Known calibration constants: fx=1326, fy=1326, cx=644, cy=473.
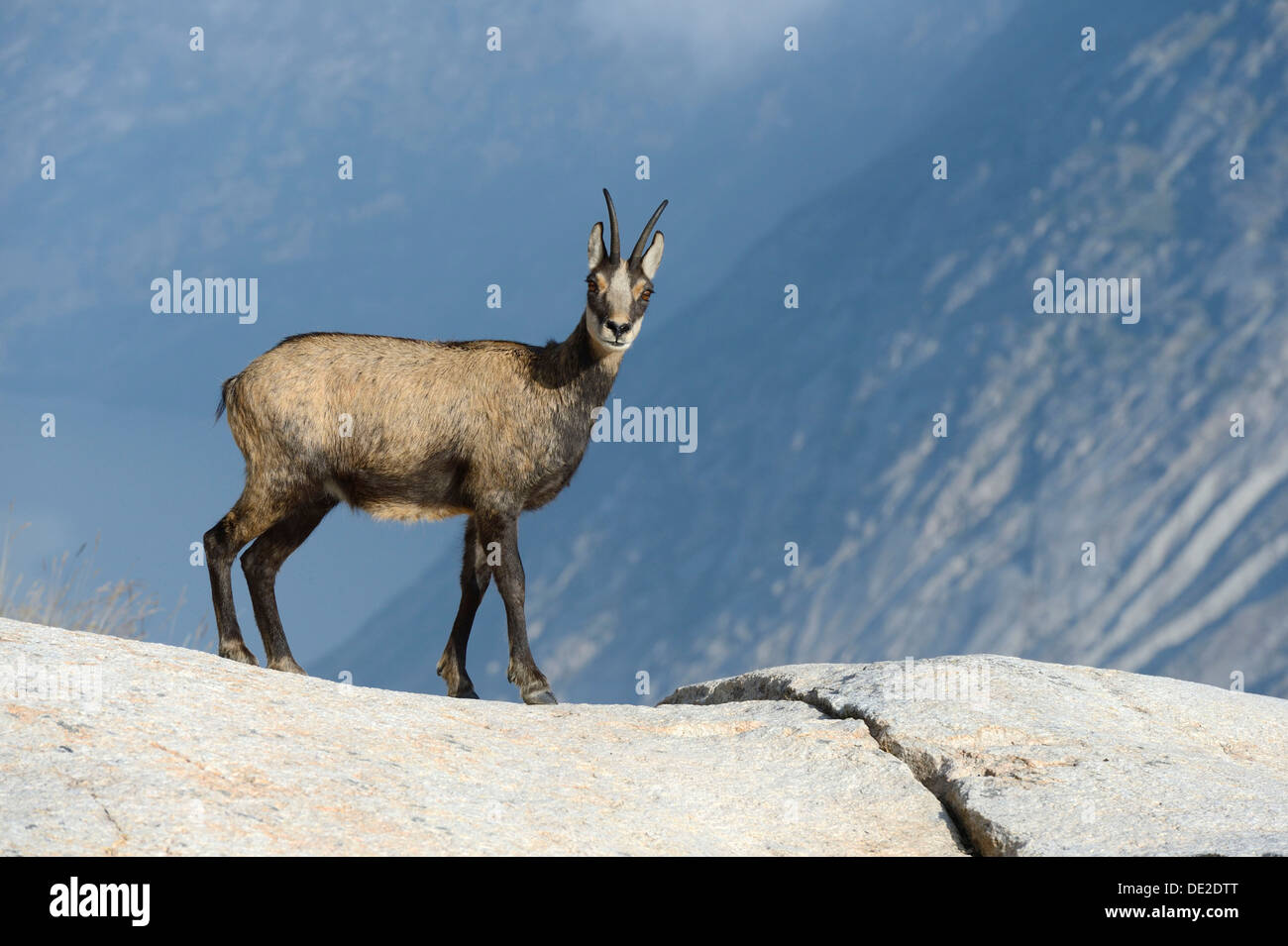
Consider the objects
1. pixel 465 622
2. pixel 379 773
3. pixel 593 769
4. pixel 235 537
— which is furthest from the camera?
pixel 465 622

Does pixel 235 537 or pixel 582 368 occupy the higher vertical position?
pixel 582 368

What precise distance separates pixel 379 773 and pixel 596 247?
407 cm

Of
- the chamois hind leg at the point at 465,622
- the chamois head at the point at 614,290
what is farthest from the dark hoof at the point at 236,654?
the chamois head at the point at 614,290

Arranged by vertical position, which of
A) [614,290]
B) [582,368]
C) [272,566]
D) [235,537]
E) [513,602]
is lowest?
[513,602]

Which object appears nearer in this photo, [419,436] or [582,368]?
[419,436]

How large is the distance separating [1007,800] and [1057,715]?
1518 mm

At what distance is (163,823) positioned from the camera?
4996 millimetres

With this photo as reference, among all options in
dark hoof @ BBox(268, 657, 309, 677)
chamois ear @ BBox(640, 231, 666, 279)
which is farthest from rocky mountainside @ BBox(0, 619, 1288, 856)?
chamois ear @ BBox(640, 231, 666, 279)

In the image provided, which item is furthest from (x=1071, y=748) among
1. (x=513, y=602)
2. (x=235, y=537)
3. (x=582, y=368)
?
(x=235, y=537)

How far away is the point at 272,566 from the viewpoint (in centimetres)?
854

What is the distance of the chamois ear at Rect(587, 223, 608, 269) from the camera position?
8555 millimetres

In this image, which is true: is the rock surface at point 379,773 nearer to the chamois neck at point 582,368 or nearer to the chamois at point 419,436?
the chamois at point 419,436

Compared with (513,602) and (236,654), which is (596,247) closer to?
(513,602)
